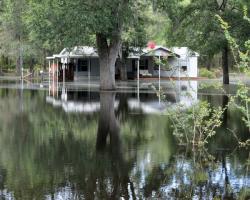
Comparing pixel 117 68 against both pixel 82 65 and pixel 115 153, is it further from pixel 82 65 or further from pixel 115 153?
pixel 115 153

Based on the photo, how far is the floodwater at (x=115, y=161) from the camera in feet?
28.0

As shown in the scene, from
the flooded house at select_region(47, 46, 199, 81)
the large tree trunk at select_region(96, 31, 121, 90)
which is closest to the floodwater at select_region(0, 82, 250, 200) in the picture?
the large tree trunk at select_region(96, 31, 121, 90)

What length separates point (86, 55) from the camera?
197ft

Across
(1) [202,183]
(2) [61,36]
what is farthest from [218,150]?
(2) [61,36]

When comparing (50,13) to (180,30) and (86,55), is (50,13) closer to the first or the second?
(180,30)

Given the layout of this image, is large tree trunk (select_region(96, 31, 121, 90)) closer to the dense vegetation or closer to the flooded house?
the dense vegetation

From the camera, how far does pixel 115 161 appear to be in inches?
437

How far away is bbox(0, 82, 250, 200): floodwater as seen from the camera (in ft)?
28.0

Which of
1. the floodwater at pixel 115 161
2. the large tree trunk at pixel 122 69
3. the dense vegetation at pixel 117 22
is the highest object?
the dense vegetation at pixel 117 22

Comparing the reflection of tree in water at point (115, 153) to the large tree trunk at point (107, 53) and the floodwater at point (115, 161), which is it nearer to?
the floodwater at point (115, 161)

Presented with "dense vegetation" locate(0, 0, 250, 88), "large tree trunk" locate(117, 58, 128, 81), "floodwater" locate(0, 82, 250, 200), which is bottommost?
"floodwater" locate(0, 82, 250, 200)

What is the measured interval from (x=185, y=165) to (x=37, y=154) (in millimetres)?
3365

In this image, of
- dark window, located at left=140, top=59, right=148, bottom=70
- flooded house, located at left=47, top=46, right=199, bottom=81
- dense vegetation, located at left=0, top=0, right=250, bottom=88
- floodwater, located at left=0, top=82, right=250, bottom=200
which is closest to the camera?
floodwater, located at left=0, top=82, right=250, bottom=200

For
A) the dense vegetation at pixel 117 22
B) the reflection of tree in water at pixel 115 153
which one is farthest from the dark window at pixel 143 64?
the reflection of tree in water at pixel 115 153
